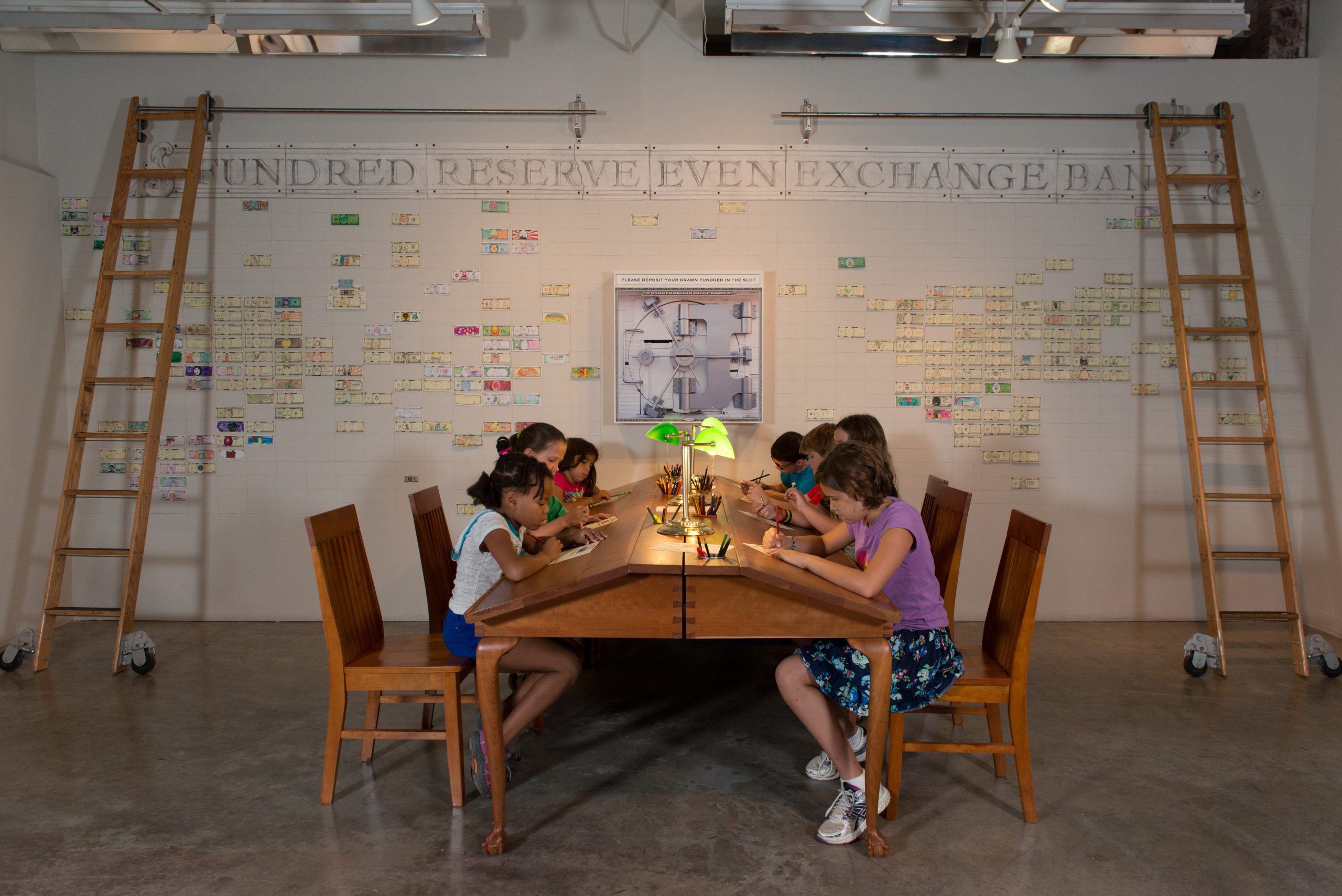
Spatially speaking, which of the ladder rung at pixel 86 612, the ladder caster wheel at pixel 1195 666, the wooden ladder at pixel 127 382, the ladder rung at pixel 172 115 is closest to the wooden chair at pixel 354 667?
the wooden ladder at pixel 127 382

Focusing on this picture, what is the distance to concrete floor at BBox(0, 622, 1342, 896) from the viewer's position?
251 cm

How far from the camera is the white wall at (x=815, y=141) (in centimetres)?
504

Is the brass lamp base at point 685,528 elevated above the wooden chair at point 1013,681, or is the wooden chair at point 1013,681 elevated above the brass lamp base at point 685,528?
the brass lamp base at point 685,528

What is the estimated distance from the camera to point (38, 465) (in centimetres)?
488

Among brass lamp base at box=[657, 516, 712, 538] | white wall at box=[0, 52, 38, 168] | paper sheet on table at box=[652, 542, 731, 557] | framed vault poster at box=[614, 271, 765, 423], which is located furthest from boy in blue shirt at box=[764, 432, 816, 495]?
white wall at box=[0, 52, 38, 168]

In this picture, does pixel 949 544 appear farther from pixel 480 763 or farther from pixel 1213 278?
pixel 1213 278

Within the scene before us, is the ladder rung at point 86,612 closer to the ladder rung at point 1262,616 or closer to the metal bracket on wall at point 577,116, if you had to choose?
the metal bracket on wall at point 577,116

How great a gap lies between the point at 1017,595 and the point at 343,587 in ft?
7.14

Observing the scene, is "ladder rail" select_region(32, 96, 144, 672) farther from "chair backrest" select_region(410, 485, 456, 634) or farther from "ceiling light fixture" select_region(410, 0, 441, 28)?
"ceiling light fixture" select_region(410, 0, 441, 28)

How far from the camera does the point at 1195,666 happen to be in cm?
415

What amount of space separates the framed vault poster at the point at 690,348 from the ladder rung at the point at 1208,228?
89.3 inches

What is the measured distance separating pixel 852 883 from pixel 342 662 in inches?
66.1

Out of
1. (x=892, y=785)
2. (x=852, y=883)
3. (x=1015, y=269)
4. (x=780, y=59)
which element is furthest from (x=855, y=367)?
(x=852, y=883)

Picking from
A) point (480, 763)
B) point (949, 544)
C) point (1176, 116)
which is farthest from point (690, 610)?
point (1176, 116)
